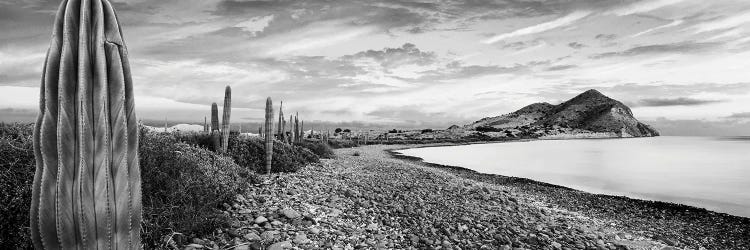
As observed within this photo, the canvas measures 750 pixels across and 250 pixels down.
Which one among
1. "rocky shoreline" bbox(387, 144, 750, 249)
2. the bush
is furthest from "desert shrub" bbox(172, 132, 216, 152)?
"rocky shoreline" bbox(387, 144, 750, 249)

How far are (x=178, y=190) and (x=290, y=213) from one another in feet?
7.98

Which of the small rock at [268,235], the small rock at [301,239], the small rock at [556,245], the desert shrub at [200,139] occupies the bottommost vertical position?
the small rock at [556,245]

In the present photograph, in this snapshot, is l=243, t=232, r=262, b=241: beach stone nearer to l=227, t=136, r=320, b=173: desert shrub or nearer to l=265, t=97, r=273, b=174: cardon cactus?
l=227, t=136, r=320, b=173: desert shrub

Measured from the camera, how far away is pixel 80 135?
9.27 ft

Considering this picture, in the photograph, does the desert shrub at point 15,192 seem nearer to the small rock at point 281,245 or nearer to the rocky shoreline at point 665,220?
the small rock at point 281,245

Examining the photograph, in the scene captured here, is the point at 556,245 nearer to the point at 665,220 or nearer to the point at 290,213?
the point at 290,213

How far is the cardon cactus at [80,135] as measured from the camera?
284cm

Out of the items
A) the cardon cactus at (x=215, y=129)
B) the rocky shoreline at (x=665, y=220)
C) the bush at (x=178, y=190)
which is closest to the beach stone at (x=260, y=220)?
the bush at (x=178, y=190)

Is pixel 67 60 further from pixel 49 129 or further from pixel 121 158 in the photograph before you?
pixel 121 158

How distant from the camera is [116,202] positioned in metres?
3.03

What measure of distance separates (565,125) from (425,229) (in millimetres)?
206320

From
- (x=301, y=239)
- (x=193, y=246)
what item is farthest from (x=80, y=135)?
(x=301, y=239)

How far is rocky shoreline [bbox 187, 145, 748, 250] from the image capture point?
7996 millimetres

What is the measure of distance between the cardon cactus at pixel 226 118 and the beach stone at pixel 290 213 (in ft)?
22.4
